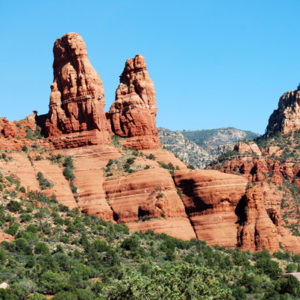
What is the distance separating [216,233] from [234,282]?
51.5ft

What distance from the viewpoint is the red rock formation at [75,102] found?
A: 4771 inches

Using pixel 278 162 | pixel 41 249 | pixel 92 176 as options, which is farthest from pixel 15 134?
pixel 278 162

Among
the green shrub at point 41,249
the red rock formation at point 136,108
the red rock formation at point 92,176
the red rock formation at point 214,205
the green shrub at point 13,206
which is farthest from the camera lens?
the red rock formation at point 136,108

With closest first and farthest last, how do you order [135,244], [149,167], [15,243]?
1. [15,243]
2. [135,244]
3. [149,167]

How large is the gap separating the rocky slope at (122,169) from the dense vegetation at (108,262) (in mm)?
2705

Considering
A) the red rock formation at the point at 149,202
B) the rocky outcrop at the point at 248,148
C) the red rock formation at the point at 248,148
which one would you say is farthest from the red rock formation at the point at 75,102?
the red rock formation at the point at 248,148

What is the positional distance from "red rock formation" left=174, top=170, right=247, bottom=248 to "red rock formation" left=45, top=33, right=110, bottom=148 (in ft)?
60.8

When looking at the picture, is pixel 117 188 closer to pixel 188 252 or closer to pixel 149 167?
pixel 149 167

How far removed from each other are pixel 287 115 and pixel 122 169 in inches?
3150

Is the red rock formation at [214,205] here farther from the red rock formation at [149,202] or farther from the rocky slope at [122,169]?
the red rock formation at [149,202]

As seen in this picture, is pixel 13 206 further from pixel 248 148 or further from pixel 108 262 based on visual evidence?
pixel 248 148

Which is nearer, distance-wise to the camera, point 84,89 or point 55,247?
point 55,247

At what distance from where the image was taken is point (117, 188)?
112375 mm

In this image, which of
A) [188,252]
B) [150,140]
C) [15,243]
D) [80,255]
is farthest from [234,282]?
[150,140]
